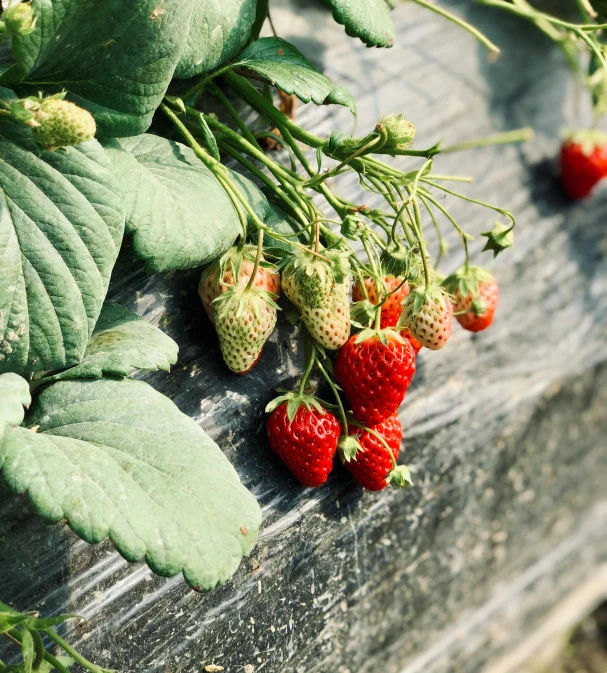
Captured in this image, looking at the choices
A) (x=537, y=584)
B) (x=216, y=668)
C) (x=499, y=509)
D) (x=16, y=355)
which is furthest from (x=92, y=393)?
(x=537, y=584)

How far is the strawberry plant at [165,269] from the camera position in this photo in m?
0.59

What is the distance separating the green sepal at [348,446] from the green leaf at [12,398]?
1.18ft

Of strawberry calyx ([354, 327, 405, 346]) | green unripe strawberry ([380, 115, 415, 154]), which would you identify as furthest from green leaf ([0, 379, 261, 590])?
green unripe strawberry ([380, 115, 415, 154])

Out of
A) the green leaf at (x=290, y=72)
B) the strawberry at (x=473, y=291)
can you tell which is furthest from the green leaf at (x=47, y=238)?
the strawberry at (x=473, y=291)

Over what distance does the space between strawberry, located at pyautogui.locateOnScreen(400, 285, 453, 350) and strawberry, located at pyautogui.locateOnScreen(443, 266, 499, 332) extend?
132 millimetres

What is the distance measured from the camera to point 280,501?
872 millimetres

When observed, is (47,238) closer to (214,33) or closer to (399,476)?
(214,33)

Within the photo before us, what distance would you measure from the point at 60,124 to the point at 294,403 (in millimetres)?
386

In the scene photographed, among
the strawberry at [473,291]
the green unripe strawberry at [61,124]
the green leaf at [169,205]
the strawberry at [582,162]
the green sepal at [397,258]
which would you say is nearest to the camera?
the green unripe strawberry at [61,124]

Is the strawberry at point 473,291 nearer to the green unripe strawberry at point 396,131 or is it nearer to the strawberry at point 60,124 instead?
the green unripe strawberry at point 396,131

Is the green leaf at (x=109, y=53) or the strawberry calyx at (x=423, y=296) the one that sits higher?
the green leaf at (x=109, y=53)

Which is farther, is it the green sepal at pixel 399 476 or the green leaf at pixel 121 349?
the green sepal at pixel 399 476

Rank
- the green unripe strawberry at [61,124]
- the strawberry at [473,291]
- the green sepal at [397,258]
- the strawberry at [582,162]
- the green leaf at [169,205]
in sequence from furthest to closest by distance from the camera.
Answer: the strawberry at [582,162] → the strawberry at [473,291] → the green sepal at [397,258] → the green leaf at [169,205] → the green unripe strawberry at [61,124]

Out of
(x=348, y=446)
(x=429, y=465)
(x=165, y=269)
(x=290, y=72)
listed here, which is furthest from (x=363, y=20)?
(x=429, y=465)
